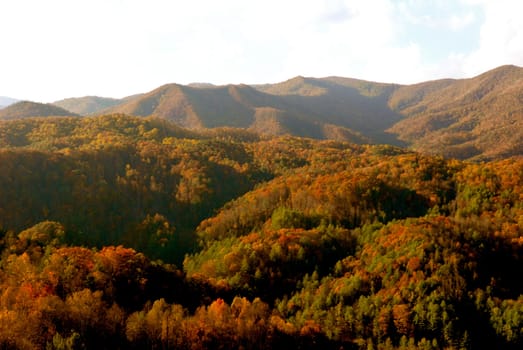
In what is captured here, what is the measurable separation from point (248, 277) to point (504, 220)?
9216cm

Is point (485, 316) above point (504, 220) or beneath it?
beneath

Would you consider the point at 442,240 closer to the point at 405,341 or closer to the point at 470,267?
the point at 470,267

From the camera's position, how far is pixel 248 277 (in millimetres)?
123125

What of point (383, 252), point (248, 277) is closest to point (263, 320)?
point (248, 277)

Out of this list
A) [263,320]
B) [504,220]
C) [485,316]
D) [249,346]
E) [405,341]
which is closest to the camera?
[249,346]

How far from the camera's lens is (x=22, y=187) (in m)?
199

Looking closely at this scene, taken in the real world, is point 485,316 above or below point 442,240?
below

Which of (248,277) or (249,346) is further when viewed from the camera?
(248,277)

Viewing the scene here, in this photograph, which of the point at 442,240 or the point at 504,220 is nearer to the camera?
the point at 442,240

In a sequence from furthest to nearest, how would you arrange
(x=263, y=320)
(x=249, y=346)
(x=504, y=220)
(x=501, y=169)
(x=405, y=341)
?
(x=501, y=169)
(x=504, y=220)
(x=405, y=341)
(x=263, y=320)
(x=249, y=346)

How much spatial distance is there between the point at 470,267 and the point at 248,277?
199ft

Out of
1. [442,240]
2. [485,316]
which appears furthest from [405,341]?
[442,240]

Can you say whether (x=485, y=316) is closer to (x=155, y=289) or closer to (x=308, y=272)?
(x=308, y=272)

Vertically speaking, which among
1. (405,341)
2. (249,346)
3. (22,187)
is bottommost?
(405,341)
